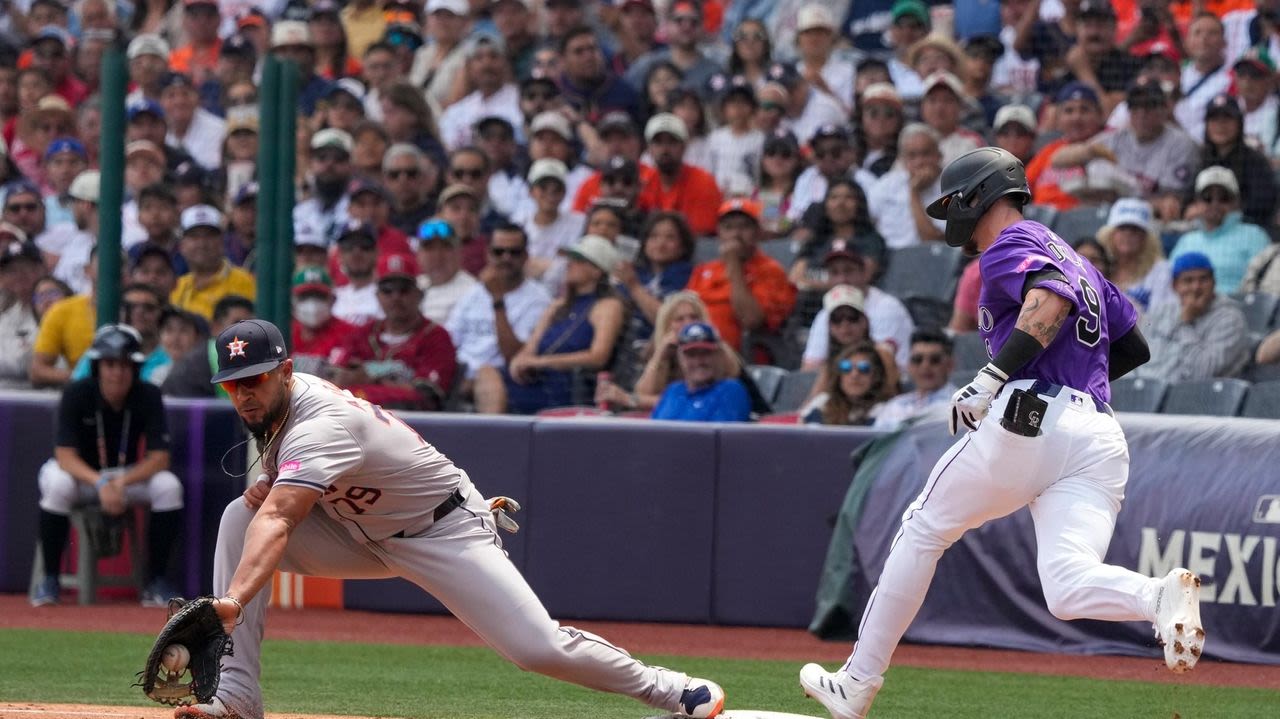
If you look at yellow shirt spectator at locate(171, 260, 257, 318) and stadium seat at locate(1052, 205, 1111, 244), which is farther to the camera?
yellow shirt spectator at locate(171, 260, 257, 318)

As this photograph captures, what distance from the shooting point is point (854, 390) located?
9.51 m

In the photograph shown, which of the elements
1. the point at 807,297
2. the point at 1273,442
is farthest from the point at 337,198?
the point at 1273,442

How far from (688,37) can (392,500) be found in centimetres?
856

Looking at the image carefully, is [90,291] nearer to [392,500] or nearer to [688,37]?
[688,37]

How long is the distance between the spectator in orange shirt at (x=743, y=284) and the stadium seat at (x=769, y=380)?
26 centimetres

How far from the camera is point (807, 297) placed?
1048cm

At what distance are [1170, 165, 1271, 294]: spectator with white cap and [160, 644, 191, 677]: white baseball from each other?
6918mm

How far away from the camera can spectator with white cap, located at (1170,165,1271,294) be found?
9.99 metres

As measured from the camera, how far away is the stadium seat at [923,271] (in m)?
10.4

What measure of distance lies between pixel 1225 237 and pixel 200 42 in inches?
358

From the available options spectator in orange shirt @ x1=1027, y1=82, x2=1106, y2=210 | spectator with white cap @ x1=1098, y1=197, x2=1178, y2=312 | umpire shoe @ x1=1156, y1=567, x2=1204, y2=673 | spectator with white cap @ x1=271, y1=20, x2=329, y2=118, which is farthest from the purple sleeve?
spectator with white cap @ x1=271, y1=20, x2=329, y2=118

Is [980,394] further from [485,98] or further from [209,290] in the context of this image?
[485,98]

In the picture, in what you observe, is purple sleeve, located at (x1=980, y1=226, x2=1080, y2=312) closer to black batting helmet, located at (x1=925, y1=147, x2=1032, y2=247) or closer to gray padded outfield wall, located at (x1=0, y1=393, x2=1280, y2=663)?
black batting helmet, located at (x1=925, y1=147, x2=1032, y2=247)

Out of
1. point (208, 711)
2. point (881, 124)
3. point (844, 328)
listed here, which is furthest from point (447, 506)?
point (881, 124)
